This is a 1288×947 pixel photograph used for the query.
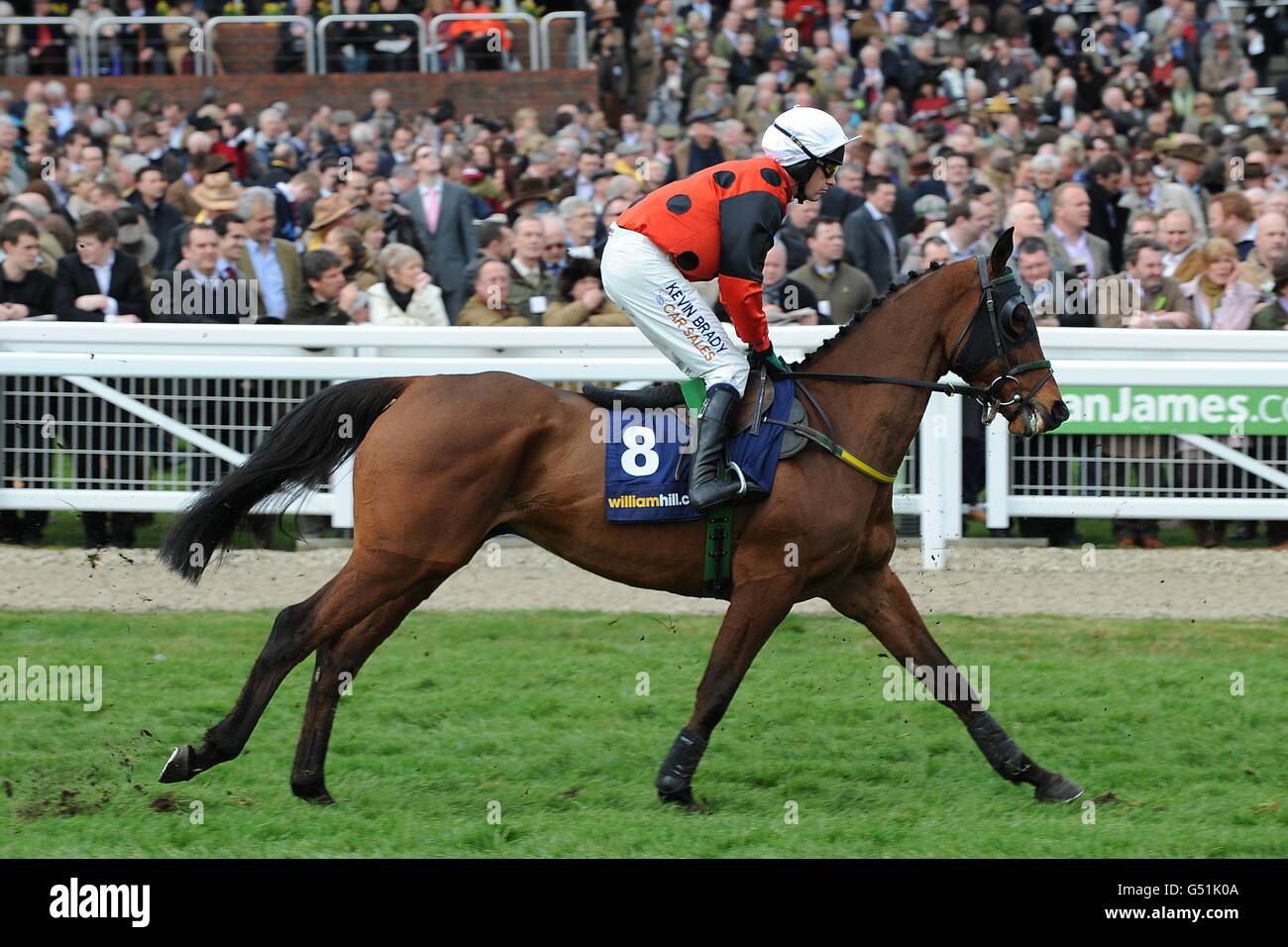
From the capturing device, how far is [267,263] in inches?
376

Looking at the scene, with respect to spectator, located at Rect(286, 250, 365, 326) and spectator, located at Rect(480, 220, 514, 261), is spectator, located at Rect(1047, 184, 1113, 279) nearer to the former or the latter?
spectator, located at Rect(480, 220, 514, 261)

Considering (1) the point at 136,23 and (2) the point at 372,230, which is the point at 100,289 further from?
(1) the point at 136,23

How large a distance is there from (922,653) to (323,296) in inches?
184

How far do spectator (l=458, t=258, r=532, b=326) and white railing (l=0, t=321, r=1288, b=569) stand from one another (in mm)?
420

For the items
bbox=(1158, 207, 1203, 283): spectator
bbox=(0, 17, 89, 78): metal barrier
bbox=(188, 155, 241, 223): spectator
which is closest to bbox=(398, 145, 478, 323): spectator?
bbox=(188, 155, 241, 223): spectator

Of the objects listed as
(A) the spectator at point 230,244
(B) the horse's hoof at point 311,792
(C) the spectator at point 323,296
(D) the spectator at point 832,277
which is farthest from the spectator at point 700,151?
(B) the horse's hoof at point 311,792

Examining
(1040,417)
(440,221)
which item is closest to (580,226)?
(440,221)

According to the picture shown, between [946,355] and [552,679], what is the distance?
2.14 metres

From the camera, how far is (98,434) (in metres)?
8.59

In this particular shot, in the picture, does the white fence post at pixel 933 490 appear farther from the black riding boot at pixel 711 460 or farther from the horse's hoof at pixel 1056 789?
the black riding boot at pixel 711 460

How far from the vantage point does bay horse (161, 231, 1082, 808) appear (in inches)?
212

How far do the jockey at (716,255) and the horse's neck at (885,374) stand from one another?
25 cm
